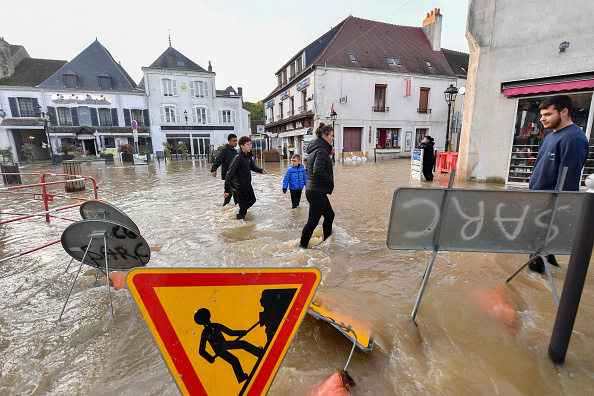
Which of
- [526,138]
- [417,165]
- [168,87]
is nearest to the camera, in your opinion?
[526,138]

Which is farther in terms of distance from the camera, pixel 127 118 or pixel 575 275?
pixel 127 118

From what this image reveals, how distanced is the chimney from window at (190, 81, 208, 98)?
2438 cm

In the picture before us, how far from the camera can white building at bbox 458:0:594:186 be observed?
721 cm

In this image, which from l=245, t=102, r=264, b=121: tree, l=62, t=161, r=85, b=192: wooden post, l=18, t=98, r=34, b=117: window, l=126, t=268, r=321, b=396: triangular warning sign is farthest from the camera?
l=245, t=102, r=264, b=121: tree

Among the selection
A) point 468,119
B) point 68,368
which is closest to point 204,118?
point 468,119

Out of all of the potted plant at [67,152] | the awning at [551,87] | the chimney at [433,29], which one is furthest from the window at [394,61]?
the potted plant at [67,152]

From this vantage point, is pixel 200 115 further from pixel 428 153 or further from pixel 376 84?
pixel 428 153

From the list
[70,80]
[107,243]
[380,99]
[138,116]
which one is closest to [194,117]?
[138,116]

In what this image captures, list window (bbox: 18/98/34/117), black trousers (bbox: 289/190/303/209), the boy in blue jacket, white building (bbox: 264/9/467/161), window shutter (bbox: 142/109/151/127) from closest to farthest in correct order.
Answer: the boy in blue jacket → black trousers (bbox: 289/190/303/209) → white building (bbox: 264/9/467/161) → window (bbox: 18/98/34/117) → window shutter (bbox: 142/109/151/127)

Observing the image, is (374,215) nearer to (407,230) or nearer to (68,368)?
(407,230)

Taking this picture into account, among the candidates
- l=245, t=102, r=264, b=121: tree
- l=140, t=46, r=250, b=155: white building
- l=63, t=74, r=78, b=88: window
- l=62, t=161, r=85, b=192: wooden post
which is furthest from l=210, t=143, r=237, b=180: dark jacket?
l=245, t=102, r=264, b=121: tree

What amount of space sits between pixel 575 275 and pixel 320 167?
257 centimetres

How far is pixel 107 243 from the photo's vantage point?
2543 mm

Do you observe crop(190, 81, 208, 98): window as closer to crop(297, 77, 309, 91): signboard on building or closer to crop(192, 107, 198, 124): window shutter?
crop(192, 107, 198, 124): window shutter
